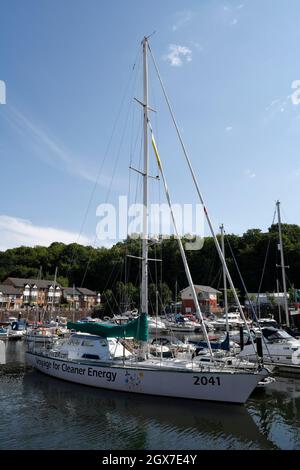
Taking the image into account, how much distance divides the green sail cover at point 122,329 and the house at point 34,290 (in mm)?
78551

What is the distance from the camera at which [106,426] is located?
605 inches

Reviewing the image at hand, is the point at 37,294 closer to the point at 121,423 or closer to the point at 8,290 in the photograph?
the point at 8,290

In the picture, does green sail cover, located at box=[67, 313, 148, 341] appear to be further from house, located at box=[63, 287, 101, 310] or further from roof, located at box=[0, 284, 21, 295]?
house, located at box=[63, 287, 101, 310]

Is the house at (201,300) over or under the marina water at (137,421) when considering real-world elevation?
over

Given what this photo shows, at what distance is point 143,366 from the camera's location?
1967cm

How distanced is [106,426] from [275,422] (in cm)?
746

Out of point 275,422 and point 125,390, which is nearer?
point 275,422

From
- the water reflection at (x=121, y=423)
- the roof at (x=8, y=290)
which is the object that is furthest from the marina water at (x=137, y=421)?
the roof at (x=8, y=290)

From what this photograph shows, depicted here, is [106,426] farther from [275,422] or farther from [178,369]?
[275,422]

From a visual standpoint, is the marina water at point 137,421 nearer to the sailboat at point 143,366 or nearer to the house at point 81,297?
the sailboat at point 143,366

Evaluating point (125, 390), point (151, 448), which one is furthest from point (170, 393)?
point (151, 448)

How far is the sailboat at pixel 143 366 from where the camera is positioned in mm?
17516

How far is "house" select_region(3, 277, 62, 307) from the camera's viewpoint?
99.4 meters

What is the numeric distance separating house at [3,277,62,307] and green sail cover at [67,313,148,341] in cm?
7855
